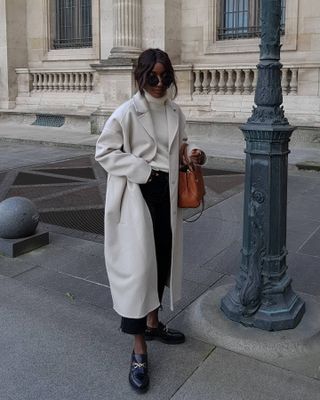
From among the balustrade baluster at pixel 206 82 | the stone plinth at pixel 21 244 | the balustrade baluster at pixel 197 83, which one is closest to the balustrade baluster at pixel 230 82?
the balustrade baluster at pixel 206 82

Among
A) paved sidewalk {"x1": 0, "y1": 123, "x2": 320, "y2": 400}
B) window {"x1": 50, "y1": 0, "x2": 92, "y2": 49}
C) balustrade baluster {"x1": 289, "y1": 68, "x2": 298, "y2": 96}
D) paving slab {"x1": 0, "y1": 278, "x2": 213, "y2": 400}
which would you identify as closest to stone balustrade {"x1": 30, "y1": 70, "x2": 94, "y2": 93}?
window {"x1": 50, "y1": 0, "x2": 92, "y2": 49}

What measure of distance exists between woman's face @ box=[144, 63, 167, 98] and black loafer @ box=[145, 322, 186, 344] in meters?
1.54

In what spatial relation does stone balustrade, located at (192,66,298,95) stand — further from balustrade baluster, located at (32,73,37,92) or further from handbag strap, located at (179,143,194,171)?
handbag strap, located at (179,143,194,171)

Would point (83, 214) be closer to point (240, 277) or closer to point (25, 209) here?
point (25, 209)

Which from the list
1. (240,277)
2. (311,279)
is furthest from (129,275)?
(311,279)

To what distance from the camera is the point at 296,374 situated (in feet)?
10.3

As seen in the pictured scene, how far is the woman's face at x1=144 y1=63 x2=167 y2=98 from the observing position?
2.95 metres

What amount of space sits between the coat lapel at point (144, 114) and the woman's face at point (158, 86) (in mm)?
72

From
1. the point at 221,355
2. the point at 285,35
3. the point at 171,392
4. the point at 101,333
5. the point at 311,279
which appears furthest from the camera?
the point at 285,35

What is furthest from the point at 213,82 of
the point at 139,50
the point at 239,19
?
the point at 139,50

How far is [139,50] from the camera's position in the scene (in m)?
13.2

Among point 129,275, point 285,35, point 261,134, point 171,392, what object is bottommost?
point 171,392

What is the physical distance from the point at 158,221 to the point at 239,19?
35.8 feet

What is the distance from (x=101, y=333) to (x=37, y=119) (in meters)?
13.2
